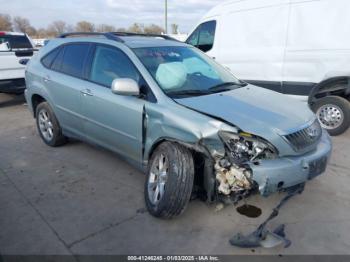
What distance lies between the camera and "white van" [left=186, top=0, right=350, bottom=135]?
5.23 metres

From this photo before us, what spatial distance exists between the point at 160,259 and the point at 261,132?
135 centimetres

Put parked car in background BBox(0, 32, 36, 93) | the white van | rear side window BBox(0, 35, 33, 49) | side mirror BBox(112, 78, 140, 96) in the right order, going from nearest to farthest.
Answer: side mirror BBox(112, 78, 140, 96) < the white van < parked car in background BBox(0, 32, 36, 93) < rear side window BBox(0, 35, 33, 49)

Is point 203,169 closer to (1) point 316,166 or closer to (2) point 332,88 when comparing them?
(1) point 316,166

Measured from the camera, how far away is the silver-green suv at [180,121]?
8.93ft

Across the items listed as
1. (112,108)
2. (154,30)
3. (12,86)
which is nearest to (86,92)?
(112,108)

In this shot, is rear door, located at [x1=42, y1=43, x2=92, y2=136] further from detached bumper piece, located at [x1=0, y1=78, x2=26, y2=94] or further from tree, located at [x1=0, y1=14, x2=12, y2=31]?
tree, located at [x1=0, y1=14, x2=12, y2=31]

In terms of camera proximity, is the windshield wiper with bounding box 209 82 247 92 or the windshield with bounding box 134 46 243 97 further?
the windshield wiper with bounding box 209 82 247 92

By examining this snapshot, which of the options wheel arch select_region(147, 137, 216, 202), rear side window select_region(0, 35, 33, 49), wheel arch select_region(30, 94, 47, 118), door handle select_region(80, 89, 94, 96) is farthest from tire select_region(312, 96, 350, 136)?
rear side window select_region(0, 35, 33, 49)

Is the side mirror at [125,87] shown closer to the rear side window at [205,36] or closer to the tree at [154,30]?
the rear side window at [205,36]

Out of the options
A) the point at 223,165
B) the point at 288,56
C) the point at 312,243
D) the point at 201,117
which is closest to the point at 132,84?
the point at 201,117

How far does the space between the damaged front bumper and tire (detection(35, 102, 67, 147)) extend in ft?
10.7

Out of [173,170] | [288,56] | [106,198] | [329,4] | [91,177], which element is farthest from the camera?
[288,56]

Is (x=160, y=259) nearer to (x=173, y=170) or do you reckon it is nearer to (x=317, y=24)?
(x=173, y=170)

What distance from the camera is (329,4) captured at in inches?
204
